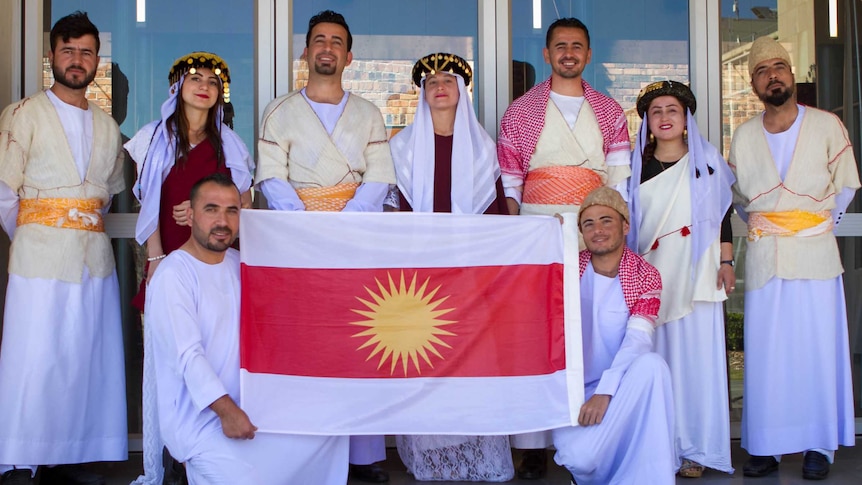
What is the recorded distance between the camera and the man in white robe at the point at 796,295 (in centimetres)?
429

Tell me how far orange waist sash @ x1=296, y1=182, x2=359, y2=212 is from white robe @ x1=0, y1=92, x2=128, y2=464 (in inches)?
35.1

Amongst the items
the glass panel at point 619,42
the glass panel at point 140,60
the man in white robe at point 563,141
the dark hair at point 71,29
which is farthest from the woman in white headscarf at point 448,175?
the dark hair at point 71,29

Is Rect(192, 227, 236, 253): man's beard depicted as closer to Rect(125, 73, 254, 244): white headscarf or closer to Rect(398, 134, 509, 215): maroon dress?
Rect(125, 73, 254, 244): white headscarf

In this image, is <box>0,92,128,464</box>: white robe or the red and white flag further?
<box>0,92,128,464</box>: white robe

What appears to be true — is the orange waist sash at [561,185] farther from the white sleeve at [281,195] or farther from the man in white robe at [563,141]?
the white sleeve at [281,195]

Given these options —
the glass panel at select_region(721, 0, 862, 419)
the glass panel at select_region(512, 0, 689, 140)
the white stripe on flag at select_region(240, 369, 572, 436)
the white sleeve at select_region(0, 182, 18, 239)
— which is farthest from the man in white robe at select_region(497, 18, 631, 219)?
the white sleeve at select_region(0, 182, 18, 239)

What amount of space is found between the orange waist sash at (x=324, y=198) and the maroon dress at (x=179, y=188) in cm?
35

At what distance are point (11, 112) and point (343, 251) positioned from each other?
63.1 inches

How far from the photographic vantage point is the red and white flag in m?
3.65

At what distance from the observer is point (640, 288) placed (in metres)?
3.78

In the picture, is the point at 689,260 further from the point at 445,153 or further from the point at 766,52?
the point at 445,153

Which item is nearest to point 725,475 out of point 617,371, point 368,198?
point 617,371

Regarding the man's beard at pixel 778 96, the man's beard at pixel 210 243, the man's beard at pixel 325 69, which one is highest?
the man's beard at pixel 325 69

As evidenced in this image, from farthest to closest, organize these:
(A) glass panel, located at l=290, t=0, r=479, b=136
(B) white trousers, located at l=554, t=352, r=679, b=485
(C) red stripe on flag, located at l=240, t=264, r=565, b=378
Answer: (A) glass panel, located at l=290, t=0, r=479, b=136 → (C) red stripe on flag, located at l=240, t=264, r=565, b=378 → (B) white trousers, located at l=554, t=352, r=679, b=485
